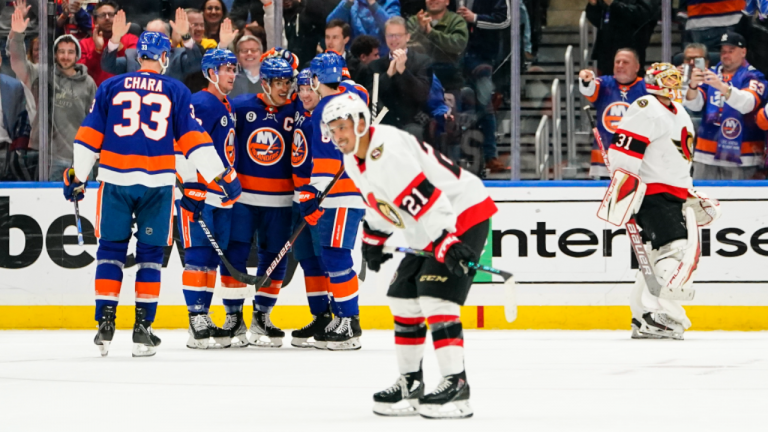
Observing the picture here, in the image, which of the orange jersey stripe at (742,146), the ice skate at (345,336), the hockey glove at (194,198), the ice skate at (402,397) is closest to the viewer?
the ice skate at (402,397)

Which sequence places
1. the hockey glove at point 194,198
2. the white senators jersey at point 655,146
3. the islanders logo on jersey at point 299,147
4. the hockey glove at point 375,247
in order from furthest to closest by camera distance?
1. the white senators jersey at point 655,146
2. the islanders logo on jersey at point 299,147
3. the hockey glove at point 194,198
4. the hockey glove at point 375,247

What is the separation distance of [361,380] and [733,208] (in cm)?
334

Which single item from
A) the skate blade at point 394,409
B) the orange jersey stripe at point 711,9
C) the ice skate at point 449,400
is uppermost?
the orange jersey stripe at point 711,9

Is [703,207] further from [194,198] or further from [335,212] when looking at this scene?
[194,198]

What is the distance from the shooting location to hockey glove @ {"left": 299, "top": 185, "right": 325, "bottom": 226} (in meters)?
5.37

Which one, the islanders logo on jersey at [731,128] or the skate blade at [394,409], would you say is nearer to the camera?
the skate blade at [394,409]

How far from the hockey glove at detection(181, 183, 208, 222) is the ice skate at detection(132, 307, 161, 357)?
589mm

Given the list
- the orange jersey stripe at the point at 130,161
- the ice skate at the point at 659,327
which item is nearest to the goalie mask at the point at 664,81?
the ice skate at the point at 659,327

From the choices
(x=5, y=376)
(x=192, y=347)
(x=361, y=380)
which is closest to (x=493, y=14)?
(x=192, y=347)

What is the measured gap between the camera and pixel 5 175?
6.97 m

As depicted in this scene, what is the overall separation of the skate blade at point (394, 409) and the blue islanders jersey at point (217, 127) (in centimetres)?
232

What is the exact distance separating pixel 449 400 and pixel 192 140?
2.34m

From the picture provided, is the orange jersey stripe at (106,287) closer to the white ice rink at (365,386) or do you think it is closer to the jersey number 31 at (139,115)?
the white ice rink at (365,386)

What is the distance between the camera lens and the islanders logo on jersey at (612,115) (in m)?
6.87
